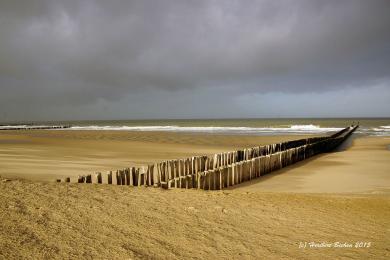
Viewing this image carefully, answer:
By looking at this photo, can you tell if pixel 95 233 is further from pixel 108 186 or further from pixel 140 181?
pixel 140 181

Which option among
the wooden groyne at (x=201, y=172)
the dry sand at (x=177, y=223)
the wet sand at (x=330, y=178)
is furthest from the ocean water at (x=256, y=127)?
the dry sand at (x=177, y=223)

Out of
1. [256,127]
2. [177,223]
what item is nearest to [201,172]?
[177,223]

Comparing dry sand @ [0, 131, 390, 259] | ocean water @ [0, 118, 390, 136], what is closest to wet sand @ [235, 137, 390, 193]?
dry sand @ [0, 131, 390, 259]

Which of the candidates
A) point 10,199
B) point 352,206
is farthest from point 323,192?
point 10,199

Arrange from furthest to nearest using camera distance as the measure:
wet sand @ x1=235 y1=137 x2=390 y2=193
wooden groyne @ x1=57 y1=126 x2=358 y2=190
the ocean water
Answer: the ocean water
wet sand @ x1=235 y1=137 x2=390 y2=193
wooden groyne @ x1=57 y1=126 x2=358 y2=190

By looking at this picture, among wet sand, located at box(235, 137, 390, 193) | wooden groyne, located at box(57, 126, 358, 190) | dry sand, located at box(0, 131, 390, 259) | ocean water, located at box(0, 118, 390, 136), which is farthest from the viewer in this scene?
ocean water, located at box(0, 118, 390, 136)

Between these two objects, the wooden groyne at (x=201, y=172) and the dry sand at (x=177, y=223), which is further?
the wooden groyne at (x=201, y=172)

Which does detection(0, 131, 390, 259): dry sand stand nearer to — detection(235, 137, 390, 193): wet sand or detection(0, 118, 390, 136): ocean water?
detection(235, 137, 390, 193): wet sand

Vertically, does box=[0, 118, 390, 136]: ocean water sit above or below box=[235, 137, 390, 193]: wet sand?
above

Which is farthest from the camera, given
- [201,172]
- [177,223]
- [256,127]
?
[256,127]

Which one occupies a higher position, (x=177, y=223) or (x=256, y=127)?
(x=256, y=127)

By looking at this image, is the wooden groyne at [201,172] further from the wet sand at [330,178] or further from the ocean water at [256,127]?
the ocean water at [256,127]

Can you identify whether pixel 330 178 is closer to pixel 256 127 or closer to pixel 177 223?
pixel 177 223

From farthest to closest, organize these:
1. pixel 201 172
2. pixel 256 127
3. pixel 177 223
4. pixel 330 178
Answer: pixel 256 127 → pixel 330 178 → pixel 201 172 → pixel 177 223
